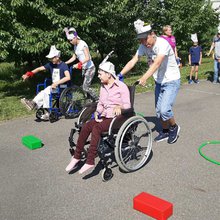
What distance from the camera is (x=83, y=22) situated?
386 inches

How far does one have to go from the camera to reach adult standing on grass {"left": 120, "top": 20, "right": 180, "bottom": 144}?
178 inches

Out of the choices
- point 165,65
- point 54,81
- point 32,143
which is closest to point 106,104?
point 165,65

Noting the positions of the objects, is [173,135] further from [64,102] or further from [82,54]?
[82,54]

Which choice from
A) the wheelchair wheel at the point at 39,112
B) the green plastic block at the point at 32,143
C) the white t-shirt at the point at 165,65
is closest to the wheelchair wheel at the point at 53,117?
the wheelchair wheel at the point at 39,112

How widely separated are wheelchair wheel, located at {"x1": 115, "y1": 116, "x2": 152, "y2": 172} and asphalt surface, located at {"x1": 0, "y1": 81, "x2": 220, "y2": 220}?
5.5 inches

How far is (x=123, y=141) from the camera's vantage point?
4336 millimetres

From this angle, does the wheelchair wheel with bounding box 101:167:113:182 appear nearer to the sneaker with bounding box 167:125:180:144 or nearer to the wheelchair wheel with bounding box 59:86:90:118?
the sneaker with bounding box 167:125:180:144

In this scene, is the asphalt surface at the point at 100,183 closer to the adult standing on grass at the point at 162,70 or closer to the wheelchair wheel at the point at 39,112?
the adult standing on grass at the point at 162,70

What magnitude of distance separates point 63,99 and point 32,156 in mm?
2011

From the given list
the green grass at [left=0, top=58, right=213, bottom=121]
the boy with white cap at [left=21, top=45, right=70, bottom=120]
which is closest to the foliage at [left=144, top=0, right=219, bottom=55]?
the green grass at [left=0, top=58, right=213, bottom=121]

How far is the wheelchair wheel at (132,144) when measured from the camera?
3969mm

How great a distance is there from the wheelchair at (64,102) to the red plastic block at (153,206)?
372cm

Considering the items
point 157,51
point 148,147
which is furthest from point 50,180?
point 157,51

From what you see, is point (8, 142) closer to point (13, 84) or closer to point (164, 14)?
point (13, 84)
